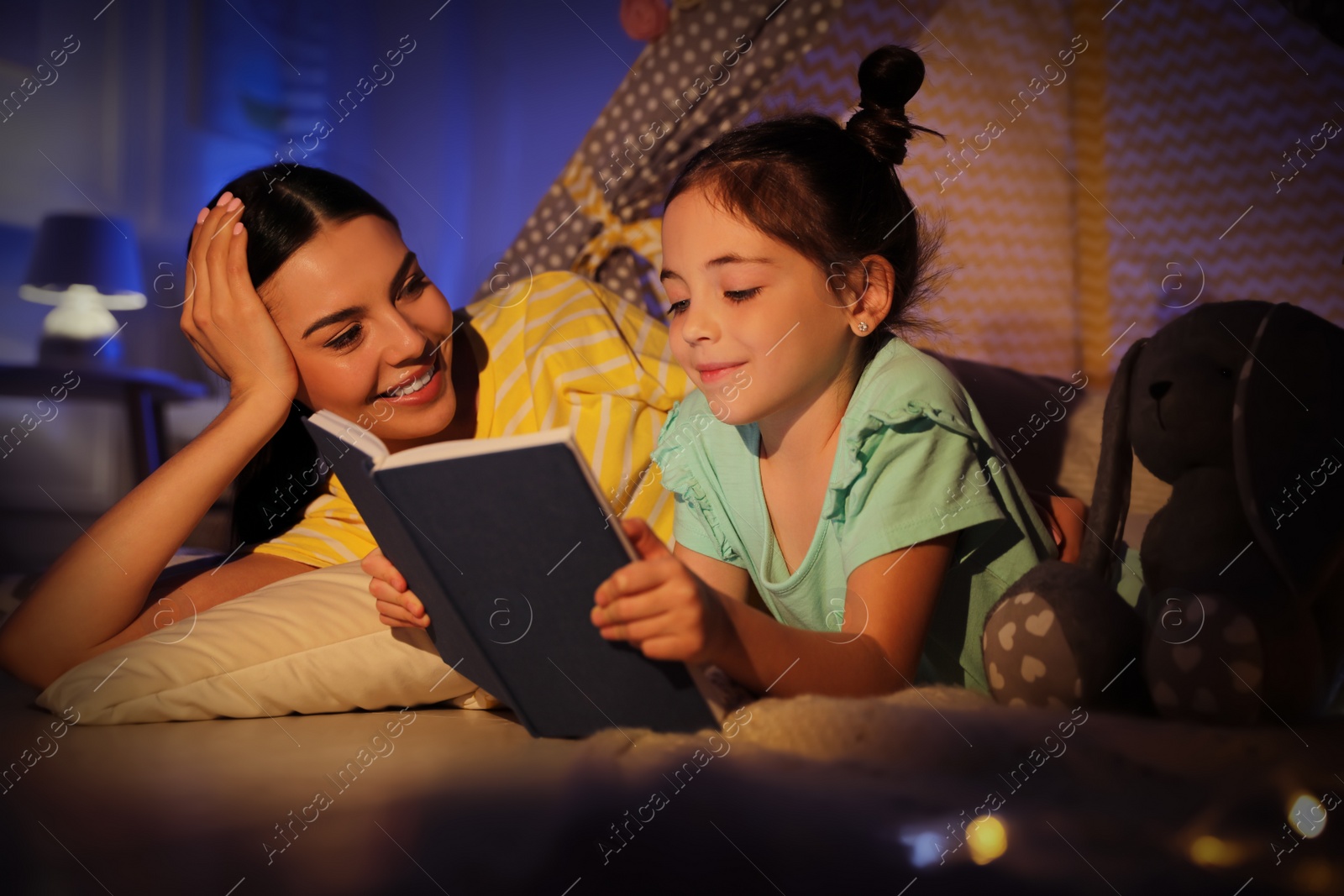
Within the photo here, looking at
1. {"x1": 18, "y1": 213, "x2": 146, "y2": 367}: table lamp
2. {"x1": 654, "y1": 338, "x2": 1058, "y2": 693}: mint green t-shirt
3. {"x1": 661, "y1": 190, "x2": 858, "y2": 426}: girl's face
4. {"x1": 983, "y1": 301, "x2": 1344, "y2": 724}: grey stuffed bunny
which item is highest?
{"x1": 18, "y1": 213, "x2": 146, "y2": 367}: table lamp

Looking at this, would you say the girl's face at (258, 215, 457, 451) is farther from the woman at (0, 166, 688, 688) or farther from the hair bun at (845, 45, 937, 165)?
the hair bun at (845, 45, 937, 165)

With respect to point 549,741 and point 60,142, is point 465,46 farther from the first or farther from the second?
point 549,741

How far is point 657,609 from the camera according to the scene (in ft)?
2.26

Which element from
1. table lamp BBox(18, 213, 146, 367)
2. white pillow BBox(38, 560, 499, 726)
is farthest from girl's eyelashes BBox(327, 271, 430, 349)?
table lamp BBox(18, 213, 146, 367)

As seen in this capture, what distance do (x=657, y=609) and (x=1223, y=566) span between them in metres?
0.55

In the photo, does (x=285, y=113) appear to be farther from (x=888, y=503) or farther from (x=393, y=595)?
(x=888, y=503)

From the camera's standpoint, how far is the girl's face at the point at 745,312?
0.98m

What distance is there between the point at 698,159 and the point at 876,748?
0.67 m

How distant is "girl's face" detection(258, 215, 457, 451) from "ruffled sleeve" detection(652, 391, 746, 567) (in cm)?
31

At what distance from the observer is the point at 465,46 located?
7.84 ft

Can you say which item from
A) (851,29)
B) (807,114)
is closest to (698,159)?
(807,114)

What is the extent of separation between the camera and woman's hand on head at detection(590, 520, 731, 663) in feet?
2.24

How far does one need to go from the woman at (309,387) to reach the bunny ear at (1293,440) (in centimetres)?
70

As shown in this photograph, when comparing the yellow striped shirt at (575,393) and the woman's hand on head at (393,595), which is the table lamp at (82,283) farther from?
the woman's hand on head at (393,595)
